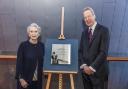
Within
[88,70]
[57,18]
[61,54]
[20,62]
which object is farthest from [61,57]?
[57,18]

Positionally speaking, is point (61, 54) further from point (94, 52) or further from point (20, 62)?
point (20, 62)

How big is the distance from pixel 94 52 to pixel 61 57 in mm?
430

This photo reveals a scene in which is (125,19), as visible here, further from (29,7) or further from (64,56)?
(29,7)

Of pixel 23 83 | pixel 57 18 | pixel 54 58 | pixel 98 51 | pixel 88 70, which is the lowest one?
pixel 23 83

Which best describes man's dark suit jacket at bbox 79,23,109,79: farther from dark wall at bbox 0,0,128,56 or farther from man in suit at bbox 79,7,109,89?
dark wall at bbox 0,0,128,56

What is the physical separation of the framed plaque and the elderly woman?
A: 13cm

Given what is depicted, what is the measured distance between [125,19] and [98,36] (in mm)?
792

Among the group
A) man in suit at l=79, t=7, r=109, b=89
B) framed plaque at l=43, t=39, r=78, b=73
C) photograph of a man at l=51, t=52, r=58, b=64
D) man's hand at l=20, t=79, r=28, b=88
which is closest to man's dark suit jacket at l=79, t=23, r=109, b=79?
man in suit at l=79, t=7, r=109, b=89

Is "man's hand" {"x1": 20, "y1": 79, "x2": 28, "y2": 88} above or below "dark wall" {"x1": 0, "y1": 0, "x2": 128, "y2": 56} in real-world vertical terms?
below

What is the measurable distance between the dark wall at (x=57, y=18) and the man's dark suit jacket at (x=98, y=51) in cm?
55

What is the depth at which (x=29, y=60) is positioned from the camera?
2.99m

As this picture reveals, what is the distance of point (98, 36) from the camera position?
9.28ft

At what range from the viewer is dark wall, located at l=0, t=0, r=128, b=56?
3344mm

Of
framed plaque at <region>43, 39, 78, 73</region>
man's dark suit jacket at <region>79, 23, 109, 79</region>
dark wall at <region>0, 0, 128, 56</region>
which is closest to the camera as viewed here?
man's dark suit jacket at <region>79, 23, 109, 79</region>
